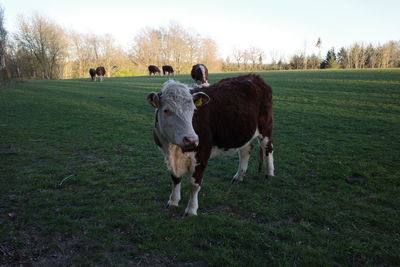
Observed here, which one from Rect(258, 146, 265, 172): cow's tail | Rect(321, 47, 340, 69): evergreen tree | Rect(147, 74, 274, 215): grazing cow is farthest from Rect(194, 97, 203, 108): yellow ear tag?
Rect(321, 47, 340, 69): evergreen tree

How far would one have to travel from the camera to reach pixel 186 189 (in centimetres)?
495

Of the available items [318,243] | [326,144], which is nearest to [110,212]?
[318,243]

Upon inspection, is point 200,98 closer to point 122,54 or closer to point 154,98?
point 154,98

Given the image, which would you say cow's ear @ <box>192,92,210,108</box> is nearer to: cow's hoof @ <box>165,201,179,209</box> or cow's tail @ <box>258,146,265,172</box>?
cow's hoof @ <box>165,201,179,209</box>

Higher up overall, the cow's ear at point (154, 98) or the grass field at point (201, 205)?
the cow's ear at point (154, 98)

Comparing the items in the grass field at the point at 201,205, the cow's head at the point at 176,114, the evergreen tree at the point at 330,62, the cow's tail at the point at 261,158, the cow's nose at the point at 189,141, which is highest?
the evergreen tree at the point at 330,62

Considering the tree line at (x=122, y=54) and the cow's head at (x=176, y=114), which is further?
the tree line at (x=122, y=54)

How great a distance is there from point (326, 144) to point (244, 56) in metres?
99.2

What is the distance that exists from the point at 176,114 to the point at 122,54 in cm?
7054

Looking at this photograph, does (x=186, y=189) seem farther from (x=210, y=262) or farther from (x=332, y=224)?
(x=332, y=224)

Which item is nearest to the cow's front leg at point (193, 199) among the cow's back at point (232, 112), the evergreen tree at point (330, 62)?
the cow's back at point (232, 112)

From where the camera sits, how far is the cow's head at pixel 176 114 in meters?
3.25

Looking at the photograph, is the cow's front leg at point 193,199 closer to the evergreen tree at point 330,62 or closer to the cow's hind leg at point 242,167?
the cow's hind leg at point 242,167

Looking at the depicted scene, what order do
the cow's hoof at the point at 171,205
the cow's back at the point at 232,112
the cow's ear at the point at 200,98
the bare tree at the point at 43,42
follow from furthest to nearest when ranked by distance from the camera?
the bare tree at the point at 43,42
the cow's hoof at the point at 171,205
the cow's back at the point at 232,112
the cow's ear at the point at 200,98
